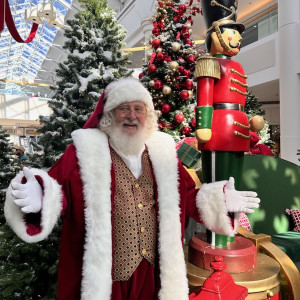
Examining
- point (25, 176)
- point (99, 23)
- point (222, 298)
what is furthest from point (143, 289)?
point (99, 23)

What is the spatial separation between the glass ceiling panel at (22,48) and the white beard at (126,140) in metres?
13.9

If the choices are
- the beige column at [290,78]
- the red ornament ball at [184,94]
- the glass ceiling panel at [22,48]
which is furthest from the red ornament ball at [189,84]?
the glass ceiling panel at [22,48]

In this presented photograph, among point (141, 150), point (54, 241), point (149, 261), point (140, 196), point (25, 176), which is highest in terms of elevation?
point (141, 150)

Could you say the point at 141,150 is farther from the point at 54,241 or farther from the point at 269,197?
the point at 269,197

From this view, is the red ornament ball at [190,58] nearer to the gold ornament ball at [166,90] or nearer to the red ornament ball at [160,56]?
the red ornament ball at [160,56]

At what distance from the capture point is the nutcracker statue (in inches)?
70.2

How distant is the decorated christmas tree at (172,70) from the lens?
12.7 feet

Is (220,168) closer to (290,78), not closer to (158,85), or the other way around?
(158,85)

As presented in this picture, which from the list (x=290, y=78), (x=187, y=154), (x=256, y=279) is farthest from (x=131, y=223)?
(x=290, y=78)

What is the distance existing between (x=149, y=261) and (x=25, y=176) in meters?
0.70

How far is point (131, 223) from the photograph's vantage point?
1.42 metres

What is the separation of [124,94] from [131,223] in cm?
64

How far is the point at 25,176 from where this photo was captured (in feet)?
4.08

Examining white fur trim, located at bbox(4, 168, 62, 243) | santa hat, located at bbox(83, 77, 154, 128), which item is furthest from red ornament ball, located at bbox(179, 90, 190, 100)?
white fur trim, located at bbox(4, 168, 62, 243)
